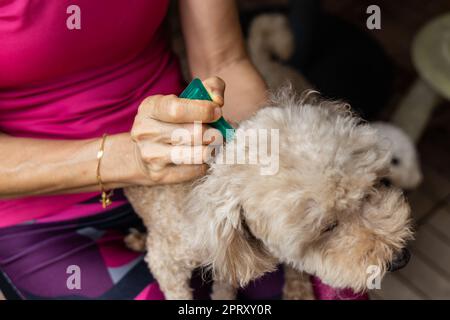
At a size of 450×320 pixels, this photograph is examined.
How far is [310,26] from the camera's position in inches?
63.9

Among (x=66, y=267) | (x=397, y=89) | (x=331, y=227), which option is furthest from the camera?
(x=397, y=89)

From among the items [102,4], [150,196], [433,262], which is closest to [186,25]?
[102,4]

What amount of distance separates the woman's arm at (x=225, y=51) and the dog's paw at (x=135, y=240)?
0.34 metres

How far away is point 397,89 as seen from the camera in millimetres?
1978

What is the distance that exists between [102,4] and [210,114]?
0.31 meters

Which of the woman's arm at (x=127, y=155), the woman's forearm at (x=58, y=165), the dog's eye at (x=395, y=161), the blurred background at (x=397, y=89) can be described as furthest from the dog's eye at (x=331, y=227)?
the dog's eye at (x=395, y=161)

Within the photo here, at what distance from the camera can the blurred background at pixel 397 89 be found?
143 cm

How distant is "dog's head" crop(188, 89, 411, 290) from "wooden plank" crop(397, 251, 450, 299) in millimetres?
685

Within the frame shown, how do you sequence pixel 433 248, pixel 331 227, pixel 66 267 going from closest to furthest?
pixel 331 227 → pixel 66 267 → pixel 433 248

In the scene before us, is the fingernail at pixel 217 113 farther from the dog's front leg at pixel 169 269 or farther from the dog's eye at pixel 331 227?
the dog's front leg at pixel 169 269

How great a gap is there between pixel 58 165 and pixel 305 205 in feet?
1.37

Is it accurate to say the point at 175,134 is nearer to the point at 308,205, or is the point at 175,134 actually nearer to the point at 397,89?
the point at 308,205

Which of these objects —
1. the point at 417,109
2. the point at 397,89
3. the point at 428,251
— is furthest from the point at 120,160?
the point at 397,89
